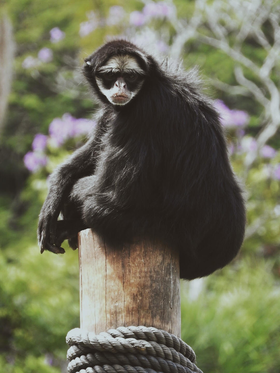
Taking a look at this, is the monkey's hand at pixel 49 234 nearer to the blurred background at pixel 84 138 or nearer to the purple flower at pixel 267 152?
the blurred background at pixel 84 138

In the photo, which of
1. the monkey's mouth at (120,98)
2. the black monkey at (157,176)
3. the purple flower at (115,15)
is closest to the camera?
the black monkey at (157,176)

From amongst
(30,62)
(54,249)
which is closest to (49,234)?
(54,249)

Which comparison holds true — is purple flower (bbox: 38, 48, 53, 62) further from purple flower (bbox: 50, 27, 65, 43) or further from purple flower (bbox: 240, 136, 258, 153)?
purple flower (bbox: 240, 136, 258, 153)

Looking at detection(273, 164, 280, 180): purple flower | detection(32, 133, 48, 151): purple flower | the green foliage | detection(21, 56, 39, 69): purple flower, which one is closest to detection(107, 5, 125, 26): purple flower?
detection(32, 133, 48, 151): purple flower

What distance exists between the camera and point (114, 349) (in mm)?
2479

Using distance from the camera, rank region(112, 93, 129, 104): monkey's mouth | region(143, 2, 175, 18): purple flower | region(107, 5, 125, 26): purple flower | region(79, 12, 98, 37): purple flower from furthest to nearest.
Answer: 1. region(143, 2, 175, 18): purple flower
2. region(107, 5, 125, 26): purple flower
3. region(79, 12, 98, 37): purple flower
4. region(112, 93, 129, 104): monkey's mouth

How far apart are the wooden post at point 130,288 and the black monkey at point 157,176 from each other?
0.10 meters

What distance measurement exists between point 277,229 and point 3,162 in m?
7.91

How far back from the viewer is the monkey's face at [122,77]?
305 centimetres

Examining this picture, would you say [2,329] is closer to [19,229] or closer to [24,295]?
[24,295]

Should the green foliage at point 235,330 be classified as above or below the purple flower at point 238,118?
below

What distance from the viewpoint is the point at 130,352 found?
2.50 metres

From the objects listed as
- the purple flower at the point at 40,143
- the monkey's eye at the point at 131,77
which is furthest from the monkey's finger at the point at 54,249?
the purple flower at the point at 40,143

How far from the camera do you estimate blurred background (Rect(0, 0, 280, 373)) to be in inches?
265
